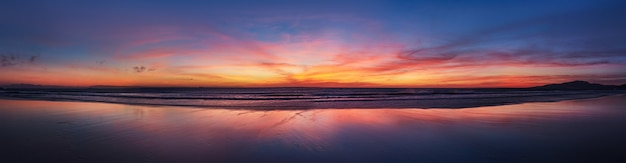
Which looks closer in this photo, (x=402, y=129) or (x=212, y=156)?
(x=212, y=156)

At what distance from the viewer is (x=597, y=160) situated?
17.5 ft

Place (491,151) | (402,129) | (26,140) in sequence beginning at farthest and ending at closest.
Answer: (402,129) < (26,140) < (491,151)

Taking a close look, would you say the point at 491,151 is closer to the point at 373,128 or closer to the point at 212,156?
the point at 373,128

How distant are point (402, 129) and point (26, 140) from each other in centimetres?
926

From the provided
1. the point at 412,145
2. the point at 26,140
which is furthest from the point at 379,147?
the point at 26,140

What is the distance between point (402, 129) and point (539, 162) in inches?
159

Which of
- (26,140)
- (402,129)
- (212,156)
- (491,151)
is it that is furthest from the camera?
(402,129)

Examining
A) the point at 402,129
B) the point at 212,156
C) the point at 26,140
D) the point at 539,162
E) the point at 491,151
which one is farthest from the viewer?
the point at 402,129

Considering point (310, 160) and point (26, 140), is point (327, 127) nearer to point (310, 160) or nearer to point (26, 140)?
point (310, 160)

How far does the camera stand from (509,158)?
5.57 meters

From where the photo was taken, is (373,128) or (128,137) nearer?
(128,137)

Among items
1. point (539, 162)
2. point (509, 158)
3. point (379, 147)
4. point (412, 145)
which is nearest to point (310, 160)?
point (379, 147)

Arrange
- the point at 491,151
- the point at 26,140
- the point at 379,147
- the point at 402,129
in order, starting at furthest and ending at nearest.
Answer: the point at 402,129
the point at 26,140
the point at 379,147
the point at 491,151

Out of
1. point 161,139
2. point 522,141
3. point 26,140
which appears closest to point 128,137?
point 161,139
